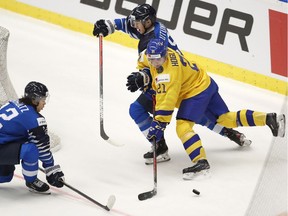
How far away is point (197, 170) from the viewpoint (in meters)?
5.07

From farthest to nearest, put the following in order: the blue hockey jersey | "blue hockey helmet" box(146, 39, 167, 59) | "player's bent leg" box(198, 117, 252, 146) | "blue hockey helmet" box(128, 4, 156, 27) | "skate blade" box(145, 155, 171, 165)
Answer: "player's bent leg" box(198, 117, 252, 146) → "skate blade" box(145, 155, 171, 165) → "blue hockey helmet" box(128, 4, 156, 27) → "blue hockey helmet" box(146, 39, 167, 59) → the blue hockey jersey

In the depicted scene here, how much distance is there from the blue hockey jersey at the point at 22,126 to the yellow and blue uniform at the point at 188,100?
0.78m

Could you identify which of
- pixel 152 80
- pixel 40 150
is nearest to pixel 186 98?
pixel 152 80

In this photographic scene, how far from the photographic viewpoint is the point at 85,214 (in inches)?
178

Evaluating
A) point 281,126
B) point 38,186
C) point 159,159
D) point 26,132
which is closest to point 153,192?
point 159,159

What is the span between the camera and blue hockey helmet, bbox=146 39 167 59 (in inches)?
191

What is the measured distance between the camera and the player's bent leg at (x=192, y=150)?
5.05 metres

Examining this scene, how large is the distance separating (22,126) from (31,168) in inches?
10.6

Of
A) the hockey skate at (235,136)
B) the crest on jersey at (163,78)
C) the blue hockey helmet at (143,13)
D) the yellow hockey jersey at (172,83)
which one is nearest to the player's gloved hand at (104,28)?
the blue hockey helmet at (143,13)

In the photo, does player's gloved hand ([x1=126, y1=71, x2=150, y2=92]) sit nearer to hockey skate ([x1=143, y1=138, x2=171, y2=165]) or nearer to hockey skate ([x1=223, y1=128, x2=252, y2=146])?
hockey skate ([x1=143, y1=138, x2=171, y2=165])

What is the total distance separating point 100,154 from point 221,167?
875 millimetres

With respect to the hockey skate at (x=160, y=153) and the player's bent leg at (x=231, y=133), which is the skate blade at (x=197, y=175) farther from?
the player's bent leg at (x=231, y=133)

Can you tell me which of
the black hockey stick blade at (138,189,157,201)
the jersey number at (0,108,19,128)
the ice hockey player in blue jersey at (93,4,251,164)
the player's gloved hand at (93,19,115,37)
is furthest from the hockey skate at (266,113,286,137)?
the jersey number at (0,108,19,128)

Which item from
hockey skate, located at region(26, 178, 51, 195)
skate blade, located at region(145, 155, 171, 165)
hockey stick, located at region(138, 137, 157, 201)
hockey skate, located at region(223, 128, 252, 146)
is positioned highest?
hockey skate, located at region(223, 128, 252, 146)
